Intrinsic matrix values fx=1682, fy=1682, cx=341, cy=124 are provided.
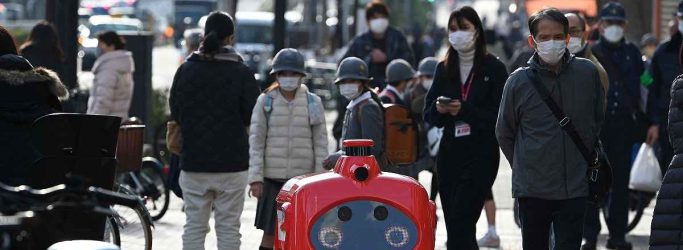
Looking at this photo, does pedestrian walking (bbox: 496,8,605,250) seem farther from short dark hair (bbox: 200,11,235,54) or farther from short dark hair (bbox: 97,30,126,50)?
short dark hair (bbox: 97,30,126,50)

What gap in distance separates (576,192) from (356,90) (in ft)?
8.93

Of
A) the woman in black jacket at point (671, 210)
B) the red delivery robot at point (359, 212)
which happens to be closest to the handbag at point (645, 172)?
the woman in black jacket at point (671, 210)

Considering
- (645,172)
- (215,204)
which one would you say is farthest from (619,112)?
(215,204)

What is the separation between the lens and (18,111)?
870cm

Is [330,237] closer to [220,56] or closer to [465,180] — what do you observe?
[465,180]

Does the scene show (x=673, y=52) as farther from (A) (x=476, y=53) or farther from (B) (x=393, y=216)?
(B) (x=393, y=216)

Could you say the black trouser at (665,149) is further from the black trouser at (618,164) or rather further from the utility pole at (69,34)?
the utility pole at (69,34)

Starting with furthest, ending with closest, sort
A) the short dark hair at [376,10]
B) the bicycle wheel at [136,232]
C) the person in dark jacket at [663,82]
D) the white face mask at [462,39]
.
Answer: the short dark hair at [376,10] → the person in dark jacket at [663,82] → the bicycle wheel at [136,232] → the white face mask at [462,39]

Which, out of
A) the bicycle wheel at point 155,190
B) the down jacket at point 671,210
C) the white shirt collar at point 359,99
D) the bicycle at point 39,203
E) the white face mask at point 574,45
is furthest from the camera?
the bicycle wheel at point 155,190

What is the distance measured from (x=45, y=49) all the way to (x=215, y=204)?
4.78m

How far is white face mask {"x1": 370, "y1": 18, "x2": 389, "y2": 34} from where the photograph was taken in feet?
53.7

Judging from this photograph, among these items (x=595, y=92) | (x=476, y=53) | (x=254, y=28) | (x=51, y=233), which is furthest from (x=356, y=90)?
(x=254, y=28)

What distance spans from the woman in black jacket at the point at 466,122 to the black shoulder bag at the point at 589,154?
1728mm

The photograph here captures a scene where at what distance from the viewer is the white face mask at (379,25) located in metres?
16.4
